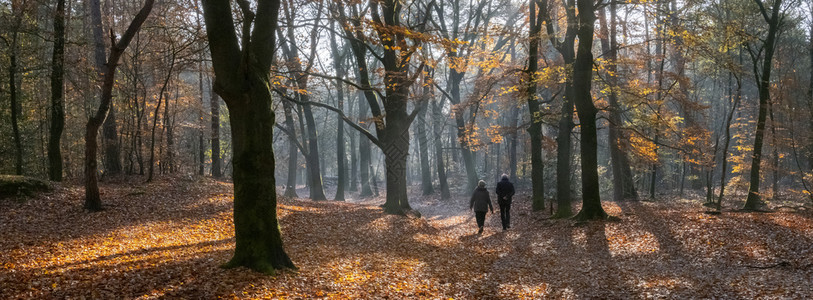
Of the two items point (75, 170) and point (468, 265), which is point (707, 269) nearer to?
point (468, 265)

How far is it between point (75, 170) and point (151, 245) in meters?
16.0

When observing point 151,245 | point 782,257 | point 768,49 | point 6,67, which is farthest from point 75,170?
point 768,49

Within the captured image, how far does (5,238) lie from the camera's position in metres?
8.25

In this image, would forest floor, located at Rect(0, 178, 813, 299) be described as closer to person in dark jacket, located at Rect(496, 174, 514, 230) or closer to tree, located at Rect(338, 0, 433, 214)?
person in dark jacket, located at Rect(496, 174, 514, 230)

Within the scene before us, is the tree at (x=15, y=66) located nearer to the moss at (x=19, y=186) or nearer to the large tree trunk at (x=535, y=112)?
the moss at (x=19, y=186)

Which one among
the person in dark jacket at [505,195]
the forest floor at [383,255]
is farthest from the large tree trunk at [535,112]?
the forest floor at [383,255]

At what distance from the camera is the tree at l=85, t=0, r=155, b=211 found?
1045 cm

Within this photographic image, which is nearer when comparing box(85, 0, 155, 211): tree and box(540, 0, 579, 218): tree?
box(85, 0, 155, 211): tree

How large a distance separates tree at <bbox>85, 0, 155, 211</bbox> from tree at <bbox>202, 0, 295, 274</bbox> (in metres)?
5.43

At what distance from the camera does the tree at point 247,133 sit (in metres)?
6.50

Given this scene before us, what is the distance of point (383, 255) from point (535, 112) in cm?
881

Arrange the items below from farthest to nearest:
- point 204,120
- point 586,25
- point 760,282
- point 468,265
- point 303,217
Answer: point 204,120
point 303,217
point 586,25
point 468,265
point 760,282

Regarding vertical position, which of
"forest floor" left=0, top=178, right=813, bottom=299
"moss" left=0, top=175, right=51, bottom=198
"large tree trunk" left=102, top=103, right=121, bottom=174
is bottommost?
"forest floor" left=0, top=178, right=813, bottom=299

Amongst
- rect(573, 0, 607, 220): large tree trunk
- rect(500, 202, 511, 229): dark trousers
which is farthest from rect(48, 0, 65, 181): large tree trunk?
rect(573, 0, 607, 220): large tree trunk
